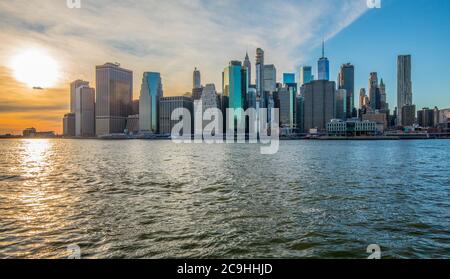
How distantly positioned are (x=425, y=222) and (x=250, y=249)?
710cm

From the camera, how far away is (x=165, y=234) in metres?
9.20

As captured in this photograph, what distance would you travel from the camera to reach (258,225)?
1025 centimetres

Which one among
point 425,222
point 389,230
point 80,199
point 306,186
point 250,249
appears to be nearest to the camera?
point 250,249
